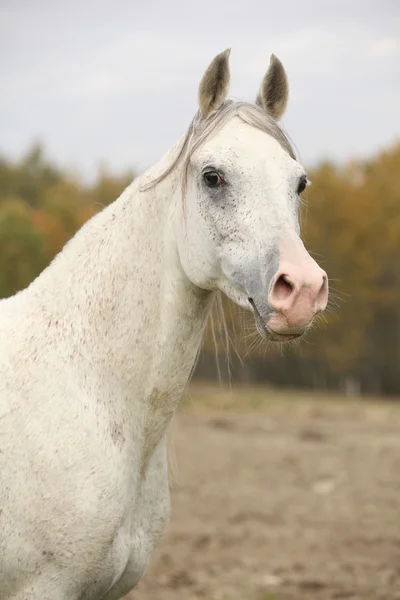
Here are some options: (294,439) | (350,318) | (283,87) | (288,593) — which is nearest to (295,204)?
(283,87)

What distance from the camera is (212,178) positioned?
3074 millimetres

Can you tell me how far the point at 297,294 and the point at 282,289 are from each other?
72 millimetres

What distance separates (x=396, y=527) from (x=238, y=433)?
6.18 metres

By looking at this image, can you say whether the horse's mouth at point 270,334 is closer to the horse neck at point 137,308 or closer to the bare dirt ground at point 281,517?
the horse neck at point 137,308

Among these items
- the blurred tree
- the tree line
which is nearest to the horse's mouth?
the blurred tree

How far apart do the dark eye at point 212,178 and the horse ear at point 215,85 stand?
29cm

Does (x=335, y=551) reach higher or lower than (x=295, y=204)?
lower

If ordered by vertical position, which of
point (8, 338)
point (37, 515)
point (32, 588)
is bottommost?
point (32, 588)

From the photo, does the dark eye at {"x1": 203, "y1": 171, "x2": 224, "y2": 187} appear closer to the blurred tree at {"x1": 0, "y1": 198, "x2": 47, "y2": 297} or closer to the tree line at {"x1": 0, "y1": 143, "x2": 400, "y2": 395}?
the blurred tree at {"x1": 0, "y1": 198, "x2": 47, "y2": 297}

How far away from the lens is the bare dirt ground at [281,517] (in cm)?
638

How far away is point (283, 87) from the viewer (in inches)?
131

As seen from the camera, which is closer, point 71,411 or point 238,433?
point 71,411

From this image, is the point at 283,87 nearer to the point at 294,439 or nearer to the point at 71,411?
the point at 71,411

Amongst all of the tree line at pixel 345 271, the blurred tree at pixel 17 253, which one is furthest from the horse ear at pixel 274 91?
the tree line at pixel 345 271
